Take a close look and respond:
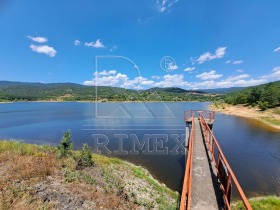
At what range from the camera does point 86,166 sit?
10.9m

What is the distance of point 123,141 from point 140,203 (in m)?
16.8

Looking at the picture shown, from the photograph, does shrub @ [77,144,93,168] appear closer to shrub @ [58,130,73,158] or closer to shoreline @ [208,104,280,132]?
shrub @ [58,130,73,158]

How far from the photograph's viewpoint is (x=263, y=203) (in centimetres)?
1068

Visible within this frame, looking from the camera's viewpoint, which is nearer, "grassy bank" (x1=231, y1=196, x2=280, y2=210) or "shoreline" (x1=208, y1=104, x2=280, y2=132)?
"grassy bank" (x1=231, y1=196, x2=280, y2=210)

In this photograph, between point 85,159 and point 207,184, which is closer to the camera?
point 207,184

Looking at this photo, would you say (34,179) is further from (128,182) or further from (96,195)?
(128,182)

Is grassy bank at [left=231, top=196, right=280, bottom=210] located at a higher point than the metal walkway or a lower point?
lower

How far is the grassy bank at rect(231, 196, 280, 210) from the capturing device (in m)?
10.1

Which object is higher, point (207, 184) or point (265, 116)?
point (207, 184)

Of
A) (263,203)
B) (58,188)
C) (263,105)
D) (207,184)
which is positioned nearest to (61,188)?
(58,188)

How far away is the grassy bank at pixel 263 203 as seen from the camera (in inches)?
397

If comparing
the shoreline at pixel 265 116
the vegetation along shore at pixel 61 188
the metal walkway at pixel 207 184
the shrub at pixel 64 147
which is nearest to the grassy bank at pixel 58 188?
the vegetation along shore at pixel 61 188

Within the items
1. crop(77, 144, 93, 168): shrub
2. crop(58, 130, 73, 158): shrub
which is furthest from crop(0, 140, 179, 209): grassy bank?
crop(58, 130, 73, 158): shrub

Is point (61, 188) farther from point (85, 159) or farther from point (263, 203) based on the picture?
point (263, 203)
